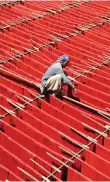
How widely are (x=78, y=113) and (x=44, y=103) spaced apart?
797mm

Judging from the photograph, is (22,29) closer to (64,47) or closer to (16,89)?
(64,47)

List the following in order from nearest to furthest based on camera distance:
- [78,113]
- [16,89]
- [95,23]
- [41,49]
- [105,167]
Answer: [105,167] < [78,113] < [16,89] < [41,49] < [95,23]

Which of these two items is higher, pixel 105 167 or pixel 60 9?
pixel 60 9

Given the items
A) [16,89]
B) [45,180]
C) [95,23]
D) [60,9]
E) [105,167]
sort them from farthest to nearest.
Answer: [60,9]
[95,23]
[16,89]
[105,167]
[45,180]

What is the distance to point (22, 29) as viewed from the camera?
11656mm

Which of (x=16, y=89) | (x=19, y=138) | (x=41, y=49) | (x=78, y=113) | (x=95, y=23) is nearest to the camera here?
(x=19, y=138)

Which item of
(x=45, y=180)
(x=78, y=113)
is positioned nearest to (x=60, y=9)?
(x=78, y=113)

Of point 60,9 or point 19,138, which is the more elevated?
point 60,9

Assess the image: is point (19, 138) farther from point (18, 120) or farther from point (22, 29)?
point (22, 29)

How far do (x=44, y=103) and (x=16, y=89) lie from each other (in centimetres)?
90

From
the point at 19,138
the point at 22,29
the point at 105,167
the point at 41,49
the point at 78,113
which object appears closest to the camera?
the point at 105,167

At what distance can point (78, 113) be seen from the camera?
25.5 ft

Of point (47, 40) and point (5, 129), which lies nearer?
point (5, 129)

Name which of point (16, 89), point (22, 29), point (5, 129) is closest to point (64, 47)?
point (22, 29)
